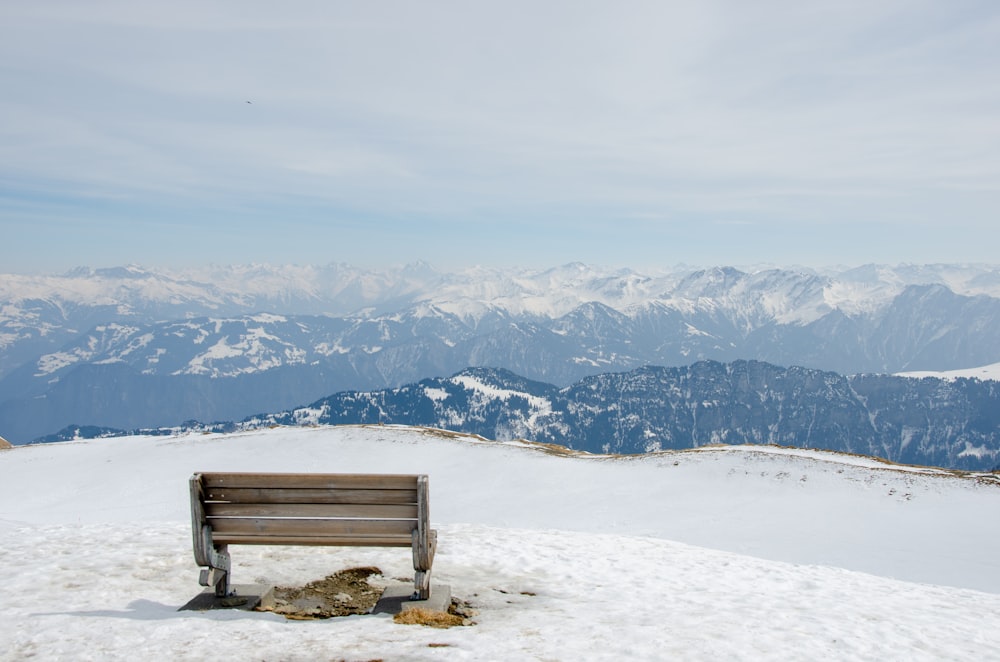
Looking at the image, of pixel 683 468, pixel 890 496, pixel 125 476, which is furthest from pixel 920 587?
pixel 125 476

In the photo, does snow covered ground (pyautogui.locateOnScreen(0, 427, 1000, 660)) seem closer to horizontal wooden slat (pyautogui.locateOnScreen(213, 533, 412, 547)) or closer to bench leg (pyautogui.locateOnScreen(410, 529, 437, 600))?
bench leg (pyautogui.locateOnScreen(410, 529, 437, 600))

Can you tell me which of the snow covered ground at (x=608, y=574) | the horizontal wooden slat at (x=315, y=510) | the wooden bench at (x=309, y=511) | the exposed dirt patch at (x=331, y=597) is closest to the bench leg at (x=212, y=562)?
the wooden bench at (x=309, y=511)

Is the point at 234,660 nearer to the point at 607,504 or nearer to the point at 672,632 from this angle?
the point at 672,632

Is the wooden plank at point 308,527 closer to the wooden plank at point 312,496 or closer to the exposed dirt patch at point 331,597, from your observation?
the wooden plank at point 312,496

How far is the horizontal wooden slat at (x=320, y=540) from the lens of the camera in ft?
29.3

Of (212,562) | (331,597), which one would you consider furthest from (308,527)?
(331,597)

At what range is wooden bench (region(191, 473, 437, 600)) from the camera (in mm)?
8758

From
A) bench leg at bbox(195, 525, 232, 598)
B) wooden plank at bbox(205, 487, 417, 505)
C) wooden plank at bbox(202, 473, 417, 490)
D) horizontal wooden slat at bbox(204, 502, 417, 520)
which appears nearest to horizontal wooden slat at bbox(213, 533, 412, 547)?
bench leg at bbox(195, 525, 232, 598)

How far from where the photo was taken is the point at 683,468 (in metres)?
30.6

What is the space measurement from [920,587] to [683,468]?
18598mm

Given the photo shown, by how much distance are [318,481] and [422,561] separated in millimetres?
1916

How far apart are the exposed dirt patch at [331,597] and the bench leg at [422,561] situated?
851 millimetres

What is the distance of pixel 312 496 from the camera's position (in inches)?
347

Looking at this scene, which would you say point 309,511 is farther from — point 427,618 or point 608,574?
point 608,574
